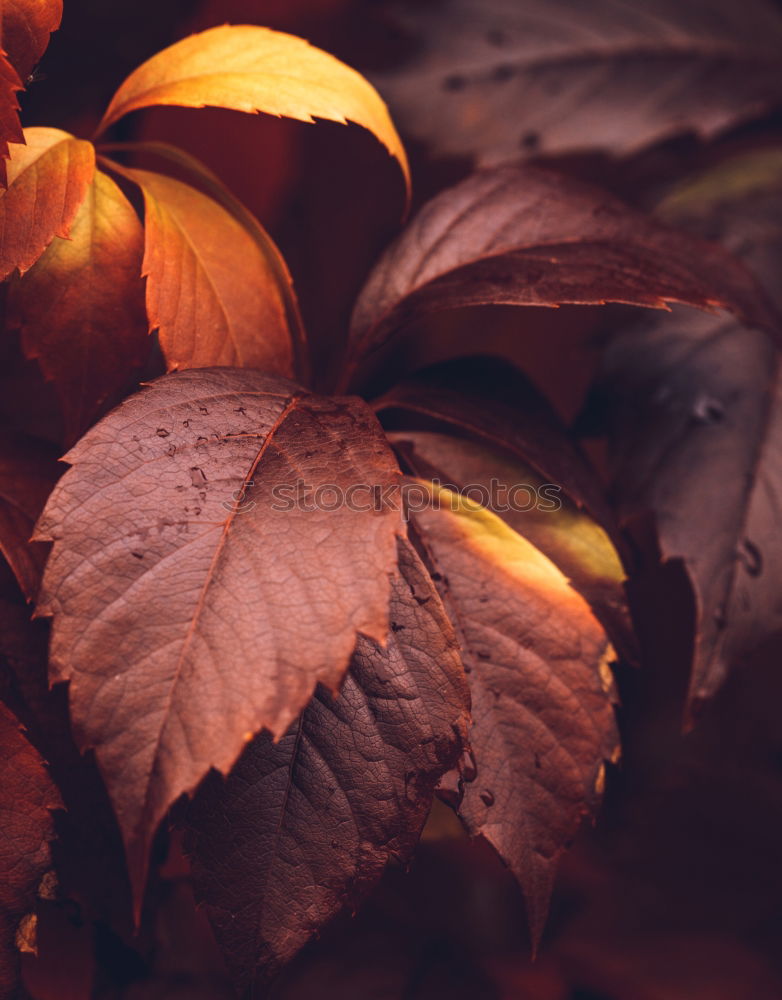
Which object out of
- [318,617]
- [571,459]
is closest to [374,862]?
[318,617]

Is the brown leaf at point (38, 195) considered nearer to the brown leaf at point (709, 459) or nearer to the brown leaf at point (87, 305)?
the brown leaf at point (87, 305)

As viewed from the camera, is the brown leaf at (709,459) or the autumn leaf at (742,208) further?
the autumn leaf at (742,208)

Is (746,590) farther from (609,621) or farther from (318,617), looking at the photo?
(318,617)

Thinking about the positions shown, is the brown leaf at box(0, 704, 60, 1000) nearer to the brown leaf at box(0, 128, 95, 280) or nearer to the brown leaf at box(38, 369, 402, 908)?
the brown leaf at box(38, 369, 402, 908)

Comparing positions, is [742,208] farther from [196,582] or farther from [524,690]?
[196,582]

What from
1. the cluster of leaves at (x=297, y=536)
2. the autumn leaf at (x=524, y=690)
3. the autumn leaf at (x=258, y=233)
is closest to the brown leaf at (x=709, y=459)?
A: the cluster of leaves at (x=297, y=536)

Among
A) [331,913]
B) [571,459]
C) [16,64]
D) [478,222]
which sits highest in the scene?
[16,64]

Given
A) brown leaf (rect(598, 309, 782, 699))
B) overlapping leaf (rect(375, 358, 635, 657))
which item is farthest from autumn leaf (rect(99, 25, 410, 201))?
brown leaf (rect(598, 309, 782, 699))
